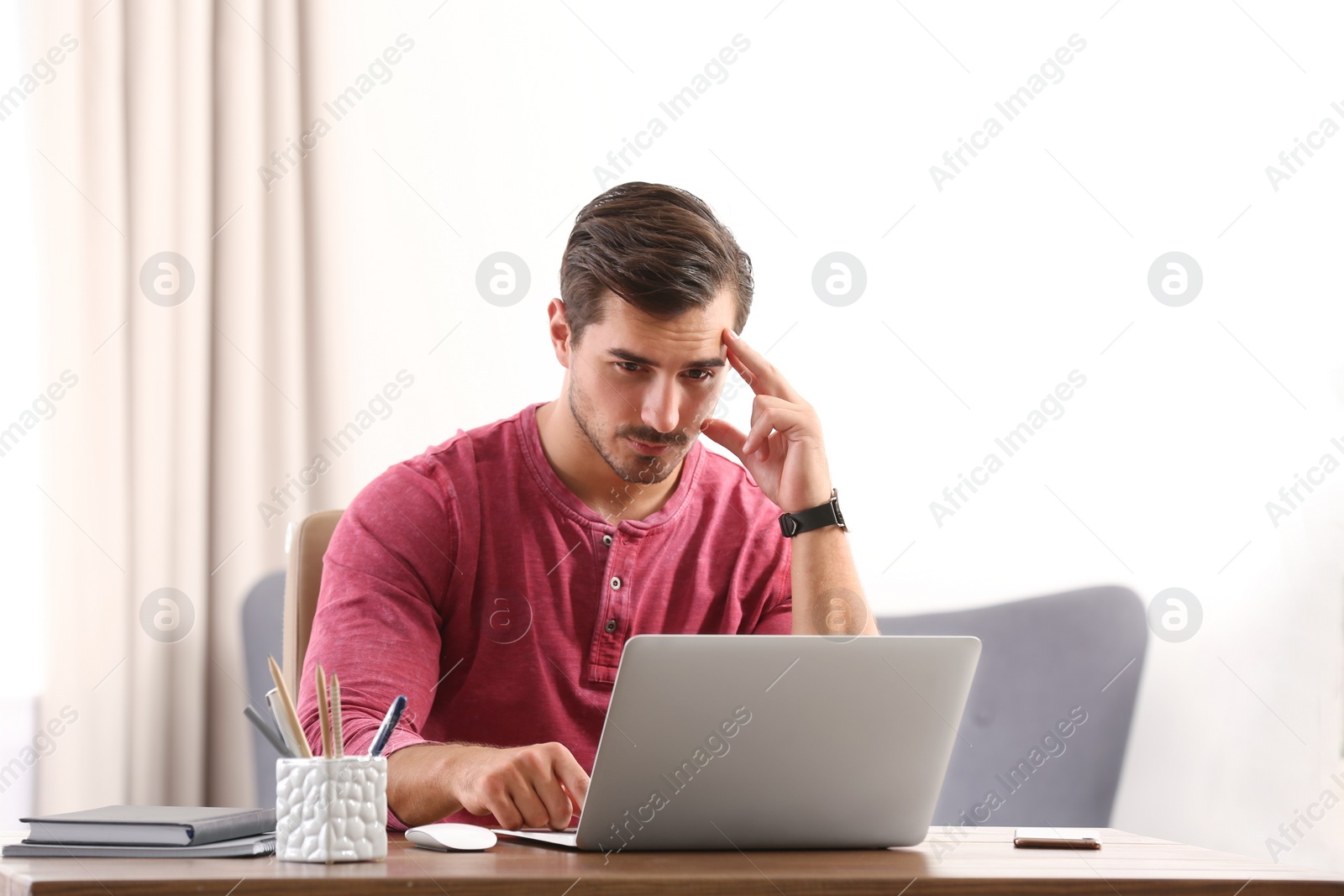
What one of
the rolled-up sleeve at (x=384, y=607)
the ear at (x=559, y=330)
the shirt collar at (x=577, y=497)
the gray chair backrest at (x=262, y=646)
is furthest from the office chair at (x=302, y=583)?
the gray chair backrest at (x=262, y=646)

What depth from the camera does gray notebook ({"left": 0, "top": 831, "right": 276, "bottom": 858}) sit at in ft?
2.62

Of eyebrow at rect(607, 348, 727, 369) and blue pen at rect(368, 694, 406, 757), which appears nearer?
blue pen at rect(368, 694, 406, 757)

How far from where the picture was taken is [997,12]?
7.66 ft

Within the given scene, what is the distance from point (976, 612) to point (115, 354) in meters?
1.51

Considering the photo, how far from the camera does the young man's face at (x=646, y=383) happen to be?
1.44 metres

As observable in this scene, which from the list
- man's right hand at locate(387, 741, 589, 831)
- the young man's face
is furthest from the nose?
man's right hand at locate(387, 741, 589, 831)

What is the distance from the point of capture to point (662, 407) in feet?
4.73

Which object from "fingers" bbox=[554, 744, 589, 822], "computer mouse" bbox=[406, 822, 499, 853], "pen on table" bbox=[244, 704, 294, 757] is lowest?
"computer mouse" bbox=[406, 822, 499, 853]

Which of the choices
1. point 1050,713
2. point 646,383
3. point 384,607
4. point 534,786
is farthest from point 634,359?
point 1050,713

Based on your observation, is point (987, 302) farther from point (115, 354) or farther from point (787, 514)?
point (115, 354)

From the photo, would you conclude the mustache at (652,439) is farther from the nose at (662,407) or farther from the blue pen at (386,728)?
the blue pen at (386,728)

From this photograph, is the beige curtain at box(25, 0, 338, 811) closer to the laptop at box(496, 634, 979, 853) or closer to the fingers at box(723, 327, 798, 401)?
the fingers at box(723, 327, 798, 401)

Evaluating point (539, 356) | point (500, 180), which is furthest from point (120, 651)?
point (500, 180)

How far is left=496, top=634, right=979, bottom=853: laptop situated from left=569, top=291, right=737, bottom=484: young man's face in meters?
0.61
